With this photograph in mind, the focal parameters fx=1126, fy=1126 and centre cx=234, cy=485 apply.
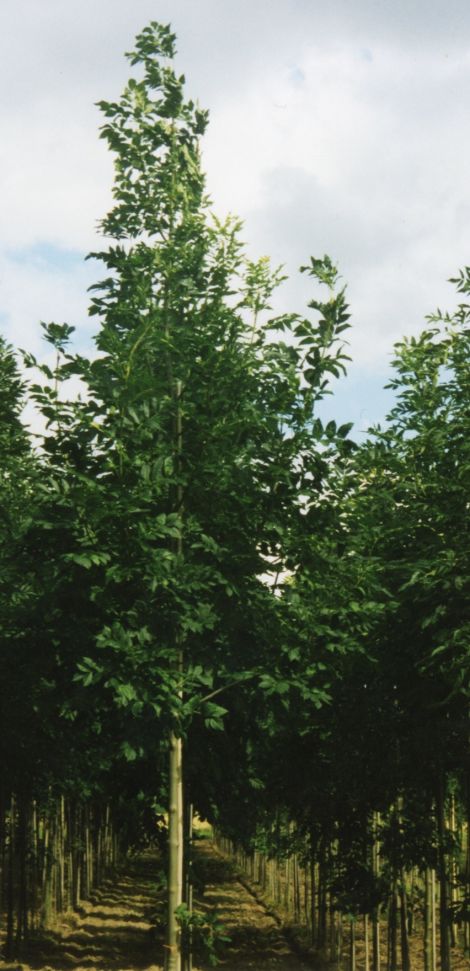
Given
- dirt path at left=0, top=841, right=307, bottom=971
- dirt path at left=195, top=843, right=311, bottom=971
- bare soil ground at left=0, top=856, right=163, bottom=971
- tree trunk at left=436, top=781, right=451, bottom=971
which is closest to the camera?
tree trunk at left=436, top=781, right=451, bottom=971

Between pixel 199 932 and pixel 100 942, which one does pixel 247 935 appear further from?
pixel 199 932

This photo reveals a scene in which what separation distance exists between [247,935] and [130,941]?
2878mm

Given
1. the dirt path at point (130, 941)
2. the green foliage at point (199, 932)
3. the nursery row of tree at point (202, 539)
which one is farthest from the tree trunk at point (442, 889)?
the green foliage at point (199, 932)

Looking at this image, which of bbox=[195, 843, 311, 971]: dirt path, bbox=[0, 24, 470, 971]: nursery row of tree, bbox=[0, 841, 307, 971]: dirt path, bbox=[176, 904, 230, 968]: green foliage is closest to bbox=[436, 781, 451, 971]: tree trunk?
bbox=[0, 24, 470, 971]: nursery row of tree

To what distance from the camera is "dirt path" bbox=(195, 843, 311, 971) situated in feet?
71.2

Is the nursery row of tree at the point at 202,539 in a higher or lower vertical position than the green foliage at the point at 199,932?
higher

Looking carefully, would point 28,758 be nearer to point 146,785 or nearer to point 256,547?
point 146,785

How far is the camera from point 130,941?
24.1 meters

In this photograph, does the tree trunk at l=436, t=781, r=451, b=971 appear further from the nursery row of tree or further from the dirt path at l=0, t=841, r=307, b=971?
the dirt path at l=0, t=841, r=307, b=971

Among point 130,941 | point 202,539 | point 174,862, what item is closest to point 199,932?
point 174,862

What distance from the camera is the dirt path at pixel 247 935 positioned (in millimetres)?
21688

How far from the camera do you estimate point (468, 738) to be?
13586mm

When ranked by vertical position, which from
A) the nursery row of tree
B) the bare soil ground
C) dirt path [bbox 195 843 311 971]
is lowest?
dirt path [bbox 195 843 311 971]

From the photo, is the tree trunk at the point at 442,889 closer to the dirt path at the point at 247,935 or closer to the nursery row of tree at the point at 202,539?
the nursery row of tree at the point at 202,539
